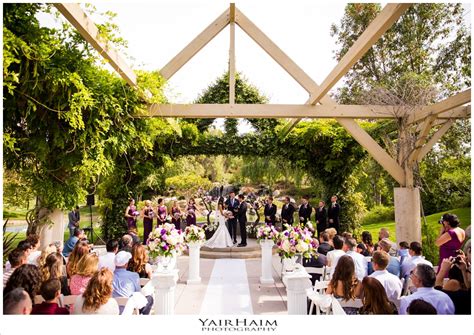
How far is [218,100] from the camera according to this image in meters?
9.66

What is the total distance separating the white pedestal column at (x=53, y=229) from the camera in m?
4.65

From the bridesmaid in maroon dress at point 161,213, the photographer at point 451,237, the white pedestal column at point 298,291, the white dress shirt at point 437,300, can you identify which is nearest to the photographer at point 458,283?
the white dress shirt at point 437,300

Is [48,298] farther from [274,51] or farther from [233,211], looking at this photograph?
[233,211]

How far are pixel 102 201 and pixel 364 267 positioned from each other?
7880 mm

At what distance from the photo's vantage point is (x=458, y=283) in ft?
9.48

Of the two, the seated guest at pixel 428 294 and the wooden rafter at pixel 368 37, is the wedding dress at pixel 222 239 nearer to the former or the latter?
the wooden rafter at pixel 368 37

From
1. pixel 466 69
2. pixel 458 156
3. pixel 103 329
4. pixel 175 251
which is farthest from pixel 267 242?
pixel 466 69

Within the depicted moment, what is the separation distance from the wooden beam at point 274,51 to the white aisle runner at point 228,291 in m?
3.75

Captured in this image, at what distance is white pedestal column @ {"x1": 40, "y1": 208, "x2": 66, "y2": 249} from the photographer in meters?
4.65

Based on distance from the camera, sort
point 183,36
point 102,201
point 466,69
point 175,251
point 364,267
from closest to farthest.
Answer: point 364,267
point 175,251
point 183,36
point 102,201
point 466,69

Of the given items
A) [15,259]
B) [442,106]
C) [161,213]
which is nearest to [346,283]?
[15,259]

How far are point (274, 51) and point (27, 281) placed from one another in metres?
5.00

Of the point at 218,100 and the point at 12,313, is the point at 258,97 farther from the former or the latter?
the point at 12,313

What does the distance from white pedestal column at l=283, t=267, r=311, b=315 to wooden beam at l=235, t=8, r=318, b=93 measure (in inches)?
134
